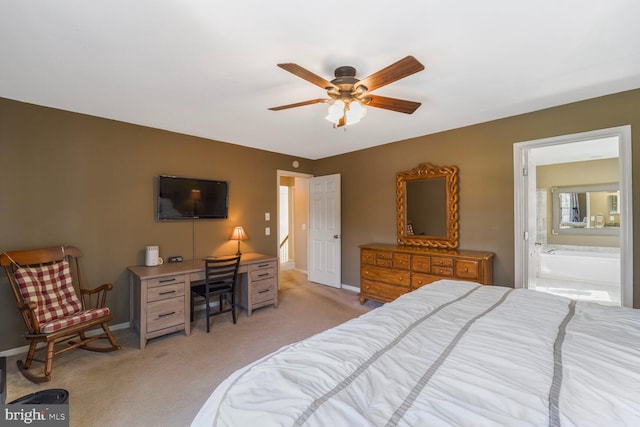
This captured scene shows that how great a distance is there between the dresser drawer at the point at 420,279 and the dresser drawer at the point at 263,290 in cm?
191

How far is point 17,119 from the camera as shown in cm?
268

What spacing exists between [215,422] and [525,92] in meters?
3.33

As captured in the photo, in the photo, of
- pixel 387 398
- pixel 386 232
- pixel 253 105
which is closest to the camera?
pixel 387 398

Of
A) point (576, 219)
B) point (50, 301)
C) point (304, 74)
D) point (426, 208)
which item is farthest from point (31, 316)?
point (576, 219)

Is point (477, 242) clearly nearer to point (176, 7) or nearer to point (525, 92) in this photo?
point (525, 92)

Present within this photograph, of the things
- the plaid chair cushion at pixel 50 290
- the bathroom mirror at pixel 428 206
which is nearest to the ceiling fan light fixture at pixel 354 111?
the bathroom mirror at pixel 428 206

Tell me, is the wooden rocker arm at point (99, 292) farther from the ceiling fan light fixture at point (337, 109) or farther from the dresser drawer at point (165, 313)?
the ceiling fan light fixture at point (337, 109)

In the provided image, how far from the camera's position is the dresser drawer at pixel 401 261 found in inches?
142

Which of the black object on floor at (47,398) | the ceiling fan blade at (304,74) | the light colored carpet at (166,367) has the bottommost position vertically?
the light colored carpet at (166,367)

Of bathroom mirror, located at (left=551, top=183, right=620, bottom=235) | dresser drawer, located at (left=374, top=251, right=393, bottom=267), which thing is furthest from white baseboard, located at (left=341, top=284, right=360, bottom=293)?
bathroom mirror, located at (left=551, top=183, right=620, bottom=235)

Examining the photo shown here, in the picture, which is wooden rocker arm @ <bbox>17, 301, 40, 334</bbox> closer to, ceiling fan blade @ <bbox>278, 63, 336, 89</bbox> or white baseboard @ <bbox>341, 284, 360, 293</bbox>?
ceiling fan blade @ <bbox>278, 63, 336, 89</bbox>

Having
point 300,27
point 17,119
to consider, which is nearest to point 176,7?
point 300,27

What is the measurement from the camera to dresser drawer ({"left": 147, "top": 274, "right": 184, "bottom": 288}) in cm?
287

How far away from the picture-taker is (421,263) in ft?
11.4
